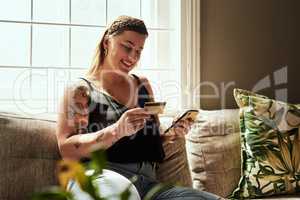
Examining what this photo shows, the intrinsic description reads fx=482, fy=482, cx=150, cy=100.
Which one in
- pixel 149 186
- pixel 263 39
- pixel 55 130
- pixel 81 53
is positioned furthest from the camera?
pixel 263 39

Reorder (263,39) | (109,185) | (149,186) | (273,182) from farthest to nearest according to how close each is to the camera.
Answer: (263,39) → (273,182) → (149,186) → (109,185)

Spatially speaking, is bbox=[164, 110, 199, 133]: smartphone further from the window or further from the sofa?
the window

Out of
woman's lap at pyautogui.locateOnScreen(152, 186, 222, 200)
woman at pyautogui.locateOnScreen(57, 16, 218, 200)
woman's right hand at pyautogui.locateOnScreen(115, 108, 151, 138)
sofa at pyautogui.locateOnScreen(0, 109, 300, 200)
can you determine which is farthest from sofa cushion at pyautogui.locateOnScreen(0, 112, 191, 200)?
woman's lap at pyautogui.locateOnScreen(152, 186, 222, 200)

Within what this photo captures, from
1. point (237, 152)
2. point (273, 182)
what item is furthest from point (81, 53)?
point (273, 182)

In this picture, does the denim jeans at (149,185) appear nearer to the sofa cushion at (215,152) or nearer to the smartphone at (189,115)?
the smartphone at (189,115)

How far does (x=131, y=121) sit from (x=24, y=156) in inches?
20.8

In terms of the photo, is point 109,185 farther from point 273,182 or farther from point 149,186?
point 273,182

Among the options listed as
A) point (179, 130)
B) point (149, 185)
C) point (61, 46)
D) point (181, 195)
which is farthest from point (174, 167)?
point (61, 46)

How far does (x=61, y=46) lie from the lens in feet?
8.82

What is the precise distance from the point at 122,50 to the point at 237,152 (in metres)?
0.80

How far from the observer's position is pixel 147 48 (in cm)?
285

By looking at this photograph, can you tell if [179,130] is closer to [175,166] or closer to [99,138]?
[175,166]

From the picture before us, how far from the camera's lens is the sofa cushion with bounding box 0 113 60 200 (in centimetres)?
202

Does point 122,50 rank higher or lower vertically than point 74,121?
higher
